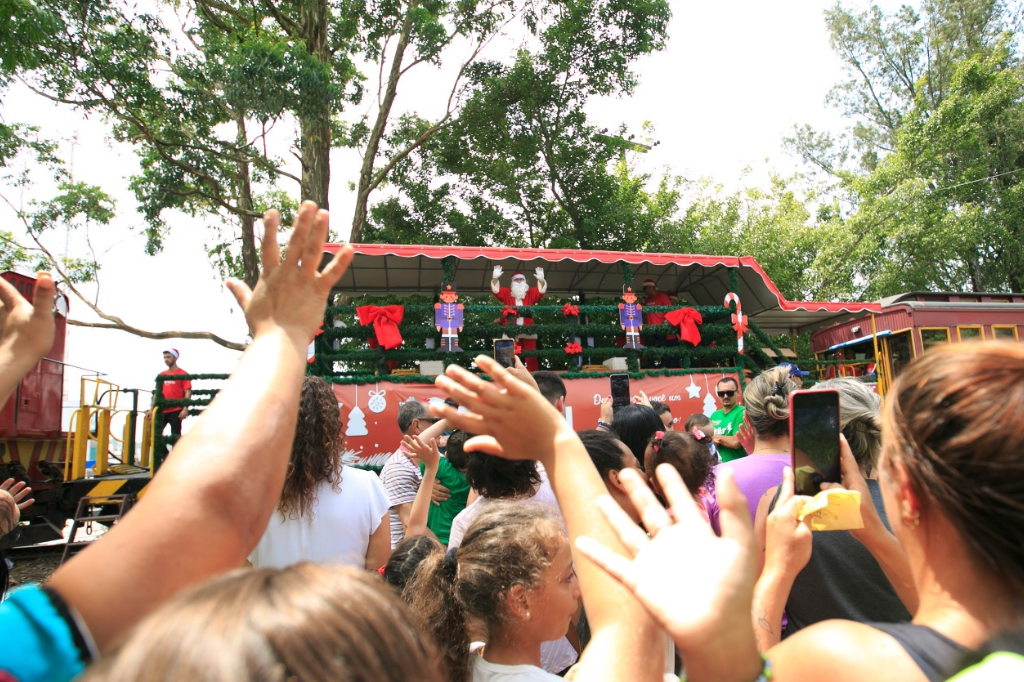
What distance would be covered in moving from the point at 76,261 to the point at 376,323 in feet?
41.5

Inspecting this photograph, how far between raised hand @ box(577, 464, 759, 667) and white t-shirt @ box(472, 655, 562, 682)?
950 millimetres

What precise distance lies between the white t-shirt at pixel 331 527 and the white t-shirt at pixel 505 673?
81 cm

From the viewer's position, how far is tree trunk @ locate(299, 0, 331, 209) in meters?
14.7

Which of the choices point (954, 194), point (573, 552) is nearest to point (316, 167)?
point (573, 552)

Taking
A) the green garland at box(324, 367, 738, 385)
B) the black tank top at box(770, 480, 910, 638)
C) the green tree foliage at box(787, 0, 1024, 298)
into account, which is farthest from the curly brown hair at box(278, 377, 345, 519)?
the green tree foliage at box(787, 0, 1024, 298)

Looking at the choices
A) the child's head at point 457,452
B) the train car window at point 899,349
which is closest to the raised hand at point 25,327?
the child's head at point 457,452

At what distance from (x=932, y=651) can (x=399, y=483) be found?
317 cm

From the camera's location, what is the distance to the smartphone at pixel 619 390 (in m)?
5.06

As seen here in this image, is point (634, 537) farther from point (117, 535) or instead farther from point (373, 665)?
point (117, 535)

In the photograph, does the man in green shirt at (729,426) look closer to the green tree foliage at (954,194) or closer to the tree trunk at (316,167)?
the tree trunk at (316,167)

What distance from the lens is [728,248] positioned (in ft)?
75.0

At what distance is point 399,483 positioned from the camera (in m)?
3.84

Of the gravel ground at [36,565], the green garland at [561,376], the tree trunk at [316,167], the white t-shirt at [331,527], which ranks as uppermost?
the tree trunk at [316,167]

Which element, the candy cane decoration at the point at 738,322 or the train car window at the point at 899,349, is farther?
the train car window at the point at 899,349
